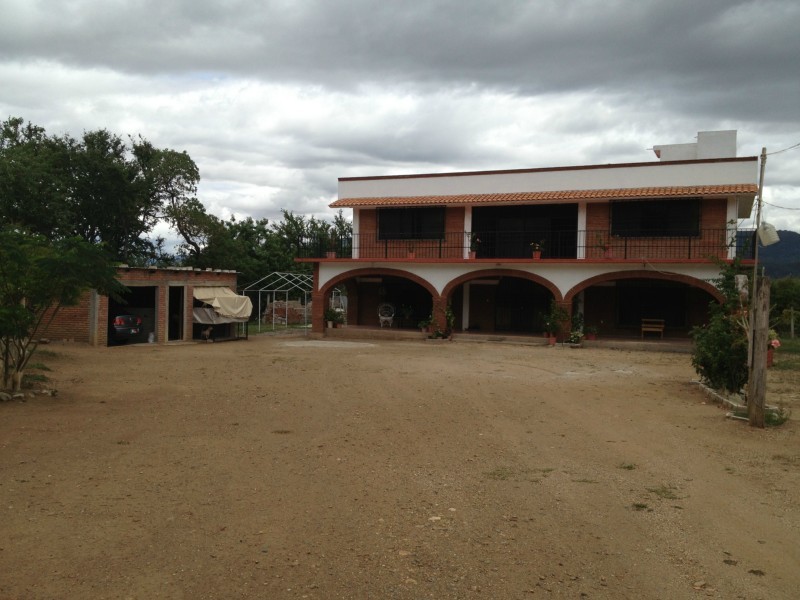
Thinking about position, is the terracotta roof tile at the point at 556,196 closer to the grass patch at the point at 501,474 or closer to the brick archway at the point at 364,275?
the brick archway at the point at 364,275

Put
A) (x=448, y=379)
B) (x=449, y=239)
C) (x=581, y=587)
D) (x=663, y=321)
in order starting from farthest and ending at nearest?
(x=449, y=239) → (x=663, y=321) → (x=448, y=379) → (x=581, y=587)

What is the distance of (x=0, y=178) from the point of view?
94.6ft

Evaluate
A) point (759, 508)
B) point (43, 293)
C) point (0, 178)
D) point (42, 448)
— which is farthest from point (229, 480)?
point (0, 178)

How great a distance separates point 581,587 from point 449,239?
75.3 ft

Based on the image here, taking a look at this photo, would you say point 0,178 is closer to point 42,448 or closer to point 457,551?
point 42,448

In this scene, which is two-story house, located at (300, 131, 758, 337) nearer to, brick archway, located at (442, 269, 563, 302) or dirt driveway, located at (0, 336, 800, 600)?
brick archway, located at (442, 269, 563, 302)

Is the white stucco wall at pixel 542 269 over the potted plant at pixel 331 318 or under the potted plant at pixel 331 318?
over

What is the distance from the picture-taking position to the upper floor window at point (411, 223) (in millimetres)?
27156

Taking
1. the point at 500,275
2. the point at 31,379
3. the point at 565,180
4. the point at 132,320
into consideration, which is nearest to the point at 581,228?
the point at 565,180

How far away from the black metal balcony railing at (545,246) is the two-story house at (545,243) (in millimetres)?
46

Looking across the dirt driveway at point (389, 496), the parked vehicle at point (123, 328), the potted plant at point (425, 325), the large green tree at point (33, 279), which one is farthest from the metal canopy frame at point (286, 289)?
the dirt driveway at point (389, 496)

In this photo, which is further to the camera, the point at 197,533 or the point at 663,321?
the point at 663,321

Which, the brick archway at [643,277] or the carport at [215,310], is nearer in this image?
the brick archway at [643,277]

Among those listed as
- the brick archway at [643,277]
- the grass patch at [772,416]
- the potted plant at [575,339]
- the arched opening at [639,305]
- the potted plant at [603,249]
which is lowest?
the grass patch at [772,416]
